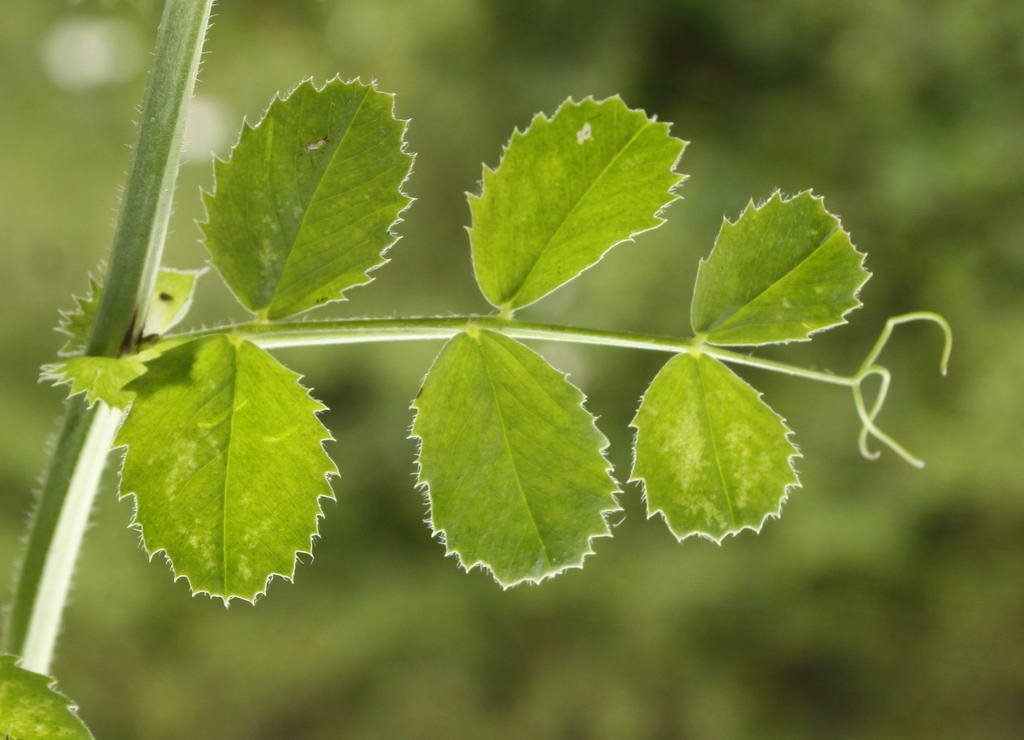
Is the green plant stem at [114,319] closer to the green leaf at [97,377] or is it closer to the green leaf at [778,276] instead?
the green leaf at [97,377]

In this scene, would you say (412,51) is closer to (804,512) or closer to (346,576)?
(346,576)

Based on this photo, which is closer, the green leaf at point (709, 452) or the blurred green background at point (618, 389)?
the green leaf at point (709, 452)

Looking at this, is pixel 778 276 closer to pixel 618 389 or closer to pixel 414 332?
pixel 414 332

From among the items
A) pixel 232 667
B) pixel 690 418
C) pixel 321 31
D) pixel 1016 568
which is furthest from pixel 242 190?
pixel 1016 568

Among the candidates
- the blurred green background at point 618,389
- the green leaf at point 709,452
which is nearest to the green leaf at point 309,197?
the green leaf at point 709,452

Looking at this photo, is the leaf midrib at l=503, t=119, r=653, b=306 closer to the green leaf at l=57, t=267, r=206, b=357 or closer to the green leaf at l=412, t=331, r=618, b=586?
the green leaf at l=412, t=331, r=618, b=586

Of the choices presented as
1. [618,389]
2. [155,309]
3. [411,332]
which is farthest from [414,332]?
[618,389]
